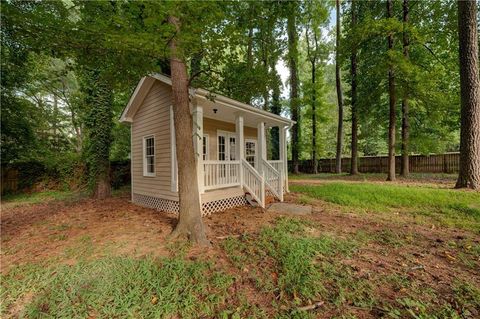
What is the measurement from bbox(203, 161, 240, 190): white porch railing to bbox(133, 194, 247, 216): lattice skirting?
53 centimetres

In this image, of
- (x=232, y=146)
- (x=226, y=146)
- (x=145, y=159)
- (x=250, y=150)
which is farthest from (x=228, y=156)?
(x=145, y=159)

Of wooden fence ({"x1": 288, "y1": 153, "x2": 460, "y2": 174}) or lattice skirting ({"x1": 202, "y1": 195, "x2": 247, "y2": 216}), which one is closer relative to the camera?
lattice skirting ({"x1": 202, "y1": 195, "x2": 247, "y2": 216})

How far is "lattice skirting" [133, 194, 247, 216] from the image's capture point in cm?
629

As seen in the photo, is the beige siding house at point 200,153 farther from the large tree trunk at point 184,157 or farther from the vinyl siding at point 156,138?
the large tree trunk at point 184,157

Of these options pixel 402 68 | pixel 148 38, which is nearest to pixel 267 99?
pixel 402 68

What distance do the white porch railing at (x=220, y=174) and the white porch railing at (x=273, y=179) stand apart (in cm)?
129

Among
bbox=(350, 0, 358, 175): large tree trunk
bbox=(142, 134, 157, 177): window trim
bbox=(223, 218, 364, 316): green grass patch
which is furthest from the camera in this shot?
bbox=(350, 0, 358, 175): large tree trunk

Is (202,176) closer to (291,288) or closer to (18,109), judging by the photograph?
(291,288)

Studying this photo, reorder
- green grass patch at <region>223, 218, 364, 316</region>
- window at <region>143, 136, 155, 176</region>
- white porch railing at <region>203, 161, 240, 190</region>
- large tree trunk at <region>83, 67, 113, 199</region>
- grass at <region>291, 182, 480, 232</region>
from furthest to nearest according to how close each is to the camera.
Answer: large tree trunk at <region>83, 67, 113, 199</region> → window at <region>143, 136, 155, 176</region> → white porch railing at <region>203, 161, 240, 190</region> → grass at <region>291, 182, 480, 232</region> → green grass patch at <region>223, 218, 364, 316</region>

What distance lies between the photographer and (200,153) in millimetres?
5801

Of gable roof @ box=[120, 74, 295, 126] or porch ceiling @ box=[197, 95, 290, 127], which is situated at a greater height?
gable roof @ box=[120, 74, 295, 126]

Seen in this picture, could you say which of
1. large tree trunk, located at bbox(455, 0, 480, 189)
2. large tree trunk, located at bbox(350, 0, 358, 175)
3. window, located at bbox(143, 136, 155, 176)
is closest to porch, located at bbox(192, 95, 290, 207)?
window, located at bbox(143, 136, 155, 176)

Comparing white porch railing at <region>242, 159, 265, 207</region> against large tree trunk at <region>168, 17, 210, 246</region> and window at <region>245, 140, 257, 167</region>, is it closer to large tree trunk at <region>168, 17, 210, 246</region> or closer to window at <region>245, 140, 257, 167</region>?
large tree trunk at <region>168, 17, 210, 246</region>

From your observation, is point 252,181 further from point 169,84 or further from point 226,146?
point 169,84
